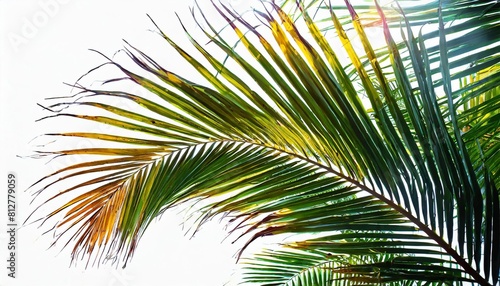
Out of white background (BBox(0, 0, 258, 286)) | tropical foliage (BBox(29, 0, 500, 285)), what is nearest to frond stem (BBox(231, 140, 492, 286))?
tropical foliage (BBox(29, 0, 500, 285))

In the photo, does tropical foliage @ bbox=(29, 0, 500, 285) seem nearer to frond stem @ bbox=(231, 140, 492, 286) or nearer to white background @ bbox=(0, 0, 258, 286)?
frond stem @ bbox=(231, 140, 492, 286)

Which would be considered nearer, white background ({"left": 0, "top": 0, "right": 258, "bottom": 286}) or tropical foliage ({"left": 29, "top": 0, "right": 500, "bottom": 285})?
tropical foliage ({"left": 29, "top": 0, "right": 500, "bottom": 285})

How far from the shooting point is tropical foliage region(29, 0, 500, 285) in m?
0.54

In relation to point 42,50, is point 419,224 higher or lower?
lower

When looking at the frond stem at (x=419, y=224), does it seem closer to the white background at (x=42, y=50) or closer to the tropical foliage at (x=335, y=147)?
the tropical foliage at (x=335, y=147)

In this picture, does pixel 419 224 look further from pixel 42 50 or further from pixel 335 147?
pixel 42 50

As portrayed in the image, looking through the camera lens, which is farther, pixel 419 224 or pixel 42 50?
pixel 42 50

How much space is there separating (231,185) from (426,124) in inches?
11.4

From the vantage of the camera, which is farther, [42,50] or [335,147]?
[42,50]

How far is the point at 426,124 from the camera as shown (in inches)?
21.0

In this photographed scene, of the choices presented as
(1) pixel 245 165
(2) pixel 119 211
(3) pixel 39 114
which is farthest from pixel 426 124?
(3) pixel 39 114

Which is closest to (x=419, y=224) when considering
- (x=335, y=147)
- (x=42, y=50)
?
(x=335, y=147)

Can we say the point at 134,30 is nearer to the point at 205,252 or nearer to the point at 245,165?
the point at 205,252

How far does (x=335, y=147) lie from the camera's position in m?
0.62
